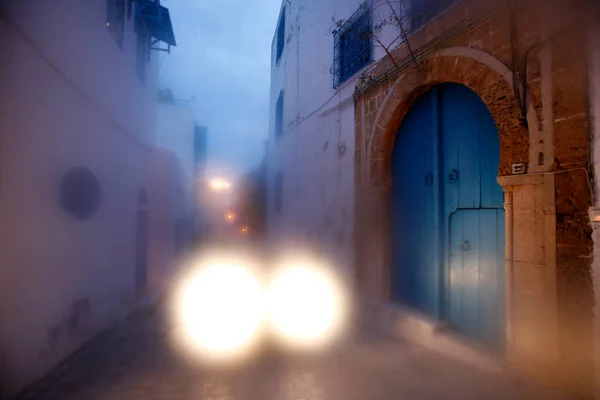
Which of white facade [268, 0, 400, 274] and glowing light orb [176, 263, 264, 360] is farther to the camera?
white facade [268, 0, 400, 274]

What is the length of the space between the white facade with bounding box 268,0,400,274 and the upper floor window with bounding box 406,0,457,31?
1.09 feet

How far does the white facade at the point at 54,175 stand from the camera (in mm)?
3219

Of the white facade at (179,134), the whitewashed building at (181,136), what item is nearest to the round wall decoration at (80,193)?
the whitewashed building at (181,136)

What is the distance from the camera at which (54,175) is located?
398 centimetres

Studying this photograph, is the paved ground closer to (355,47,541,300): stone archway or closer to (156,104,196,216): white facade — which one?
(355,47,541,300): stone archway

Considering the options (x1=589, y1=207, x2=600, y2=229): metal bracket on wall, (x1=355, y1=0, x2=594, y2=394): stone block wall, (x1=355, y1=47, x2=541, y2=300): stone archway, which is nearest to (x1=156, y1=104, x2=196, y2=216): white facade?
(x1=355, y1=47, x2=541, y2=300): stone archway

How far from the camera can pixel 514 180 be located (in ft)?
11.1

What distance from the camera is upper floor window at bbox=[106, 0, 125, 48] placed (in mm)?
5586

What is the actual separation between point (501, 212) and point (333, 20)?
560 centimetres

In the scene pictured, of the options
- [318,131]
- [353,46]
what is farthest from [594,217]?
[318,131]

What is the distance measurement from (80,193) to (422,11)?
5618 millimetres

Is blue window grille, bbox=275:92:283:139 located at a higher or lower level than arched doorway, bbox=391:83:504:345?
higher

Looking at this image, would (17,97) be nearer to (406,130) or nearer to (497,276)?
(406,130)

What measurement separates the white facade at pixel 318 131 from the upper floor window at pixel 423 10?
13.1 inches
